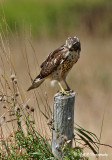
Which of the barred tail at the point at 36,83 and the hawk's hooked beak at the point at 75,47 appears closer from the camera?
the hawk's hooked beak at the point at 75,47

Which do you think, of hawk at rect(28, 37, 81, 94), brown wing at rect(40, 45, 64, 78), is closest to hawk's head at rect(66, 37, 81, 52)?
hawk at rect(28, 37, 81, 94)

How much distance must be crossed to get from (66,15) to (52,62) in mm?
7444

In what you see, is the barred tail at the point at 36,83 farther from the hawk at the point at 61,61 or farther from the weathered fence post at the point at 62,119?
the weathered fence post at the point at 62,119

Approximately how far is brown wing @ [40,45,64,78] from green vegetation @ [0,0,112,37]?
690 cm

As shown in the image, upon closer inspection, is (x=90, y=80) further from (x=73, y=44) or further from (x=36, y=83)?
(x=73, y=44)

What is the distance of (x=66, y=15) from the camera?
34.6 feet

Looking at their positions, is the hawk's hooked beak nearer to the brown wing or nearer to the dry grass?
the brown wing

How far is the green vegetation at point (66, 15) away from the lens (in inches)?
406

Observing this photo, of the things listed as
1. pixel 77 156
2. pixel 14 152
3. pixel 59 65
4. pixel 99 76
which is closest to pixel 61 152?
pixel 77 156

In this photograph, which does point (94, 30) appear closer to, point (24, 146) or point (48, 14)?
point (48, 14)

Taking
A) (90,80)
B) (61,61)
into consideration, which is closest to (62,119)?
(61,61)

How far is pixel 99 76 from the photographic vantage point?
8.62 metres

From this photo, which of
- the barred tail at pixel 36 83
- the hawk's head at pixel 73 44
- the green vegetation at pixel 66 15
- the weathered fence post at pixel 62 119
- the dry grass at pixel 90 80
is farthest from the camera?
the green vegetation at pixel 66 15

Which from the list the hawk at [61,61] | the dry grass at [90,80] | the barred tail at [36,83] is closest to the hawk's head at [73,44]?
the hawk at [61,61]
